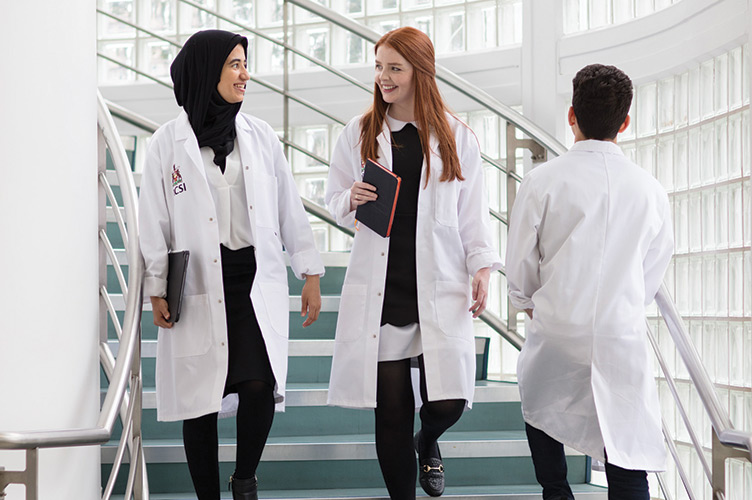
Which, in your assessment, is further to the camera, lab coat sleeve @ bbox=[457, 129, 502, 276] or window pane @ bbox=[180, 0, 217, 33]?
window pane @ bbox=[180, 0, 217, 33]

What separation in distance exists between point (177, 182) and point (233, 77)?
1.06ft

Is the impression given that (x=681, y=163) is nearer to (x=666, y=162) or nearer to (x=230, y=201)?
(x=666, y=162)

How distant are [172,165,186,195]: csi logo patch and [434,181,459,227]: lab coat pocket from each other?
692 millimetres

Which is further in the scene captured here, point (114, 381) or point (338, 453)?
point (338, 453)

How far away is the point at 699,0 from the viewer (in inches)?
124

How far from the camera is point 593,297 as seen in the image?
1.96m

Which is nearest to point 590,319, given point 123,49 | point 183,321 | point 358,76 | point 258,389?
point 258,389

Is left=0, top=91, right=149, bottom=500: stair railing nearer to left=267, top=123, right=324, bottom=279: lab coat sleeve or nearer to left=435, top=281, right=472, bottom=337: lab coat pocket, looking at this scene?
left=267, top=123, right=324, bottom=279: lab coat sleeve

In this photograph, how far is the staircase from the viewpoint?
2.67m

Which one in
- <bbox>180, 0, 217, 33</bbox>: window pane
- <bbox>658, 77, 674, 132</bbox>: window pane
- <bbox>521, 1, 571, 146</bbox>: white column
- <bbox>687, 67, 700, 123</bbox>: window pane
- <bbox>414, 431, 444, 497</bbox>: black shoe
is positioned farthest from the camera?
<bbox>180, 0, 217, 33</bbox>: window pane

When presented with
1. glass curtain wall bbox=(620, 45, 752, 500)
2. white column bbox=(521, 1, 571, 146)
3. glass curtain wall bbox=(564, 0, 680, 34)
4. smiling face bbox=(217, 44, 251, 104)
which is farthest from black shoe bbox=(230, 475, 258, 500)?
glass curtain wall bbox=(564, 0, 680, 34)

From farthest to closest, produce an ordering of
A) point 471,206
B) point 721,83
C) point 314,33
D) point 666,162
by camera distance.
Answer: point 314,33, point 666,162, point 721,83, point 471,206

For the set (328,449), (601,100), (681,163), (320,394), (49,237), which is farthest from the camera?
(681,163)

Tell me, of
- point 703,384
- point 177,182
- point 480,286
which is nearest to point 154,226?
point 177,182
